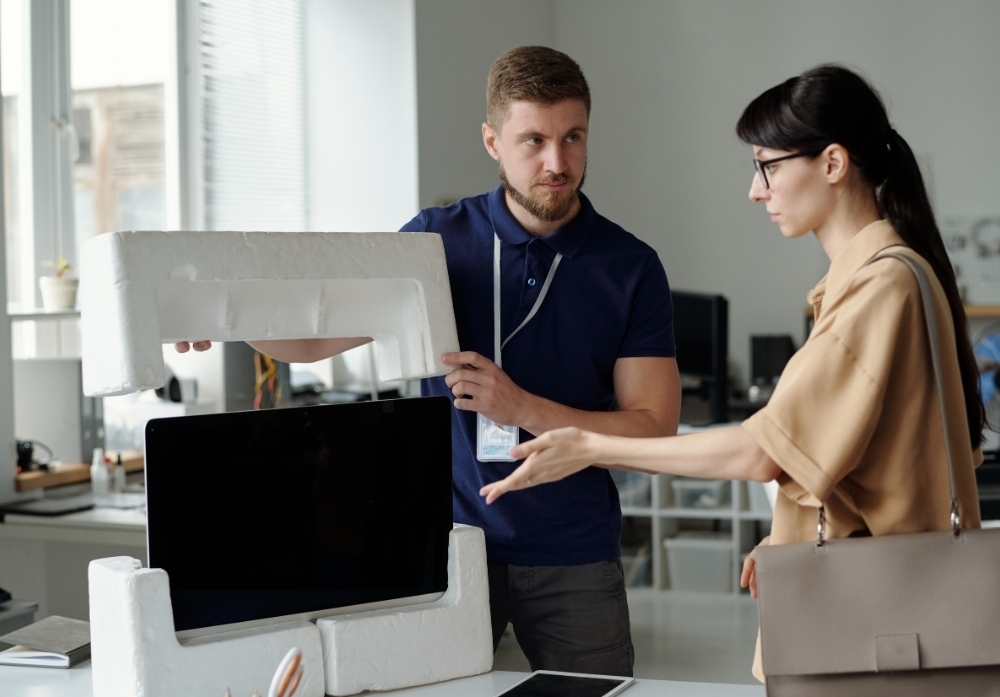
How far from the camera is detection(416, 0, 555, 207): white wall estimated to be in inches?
187

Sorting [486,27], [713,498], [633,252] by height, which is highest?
[486,27]

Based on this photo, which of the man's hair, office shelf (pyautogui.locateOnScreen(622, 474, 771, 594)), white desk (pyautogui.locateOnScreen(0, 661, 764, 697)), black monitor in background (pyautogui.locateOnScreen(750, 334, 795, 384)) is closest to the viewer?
white desk (pyautogui.locateOnScreen(0, 661, 764, 697))

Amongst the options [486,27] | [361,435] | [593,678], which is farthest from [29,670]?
[486,27]

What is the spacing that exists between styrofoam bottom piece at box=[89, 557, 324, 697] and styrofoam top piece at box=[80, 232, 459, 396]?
0.26 m

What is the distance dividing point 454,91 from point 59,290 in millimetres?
2066

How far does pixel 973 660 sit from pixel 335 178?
156 inches

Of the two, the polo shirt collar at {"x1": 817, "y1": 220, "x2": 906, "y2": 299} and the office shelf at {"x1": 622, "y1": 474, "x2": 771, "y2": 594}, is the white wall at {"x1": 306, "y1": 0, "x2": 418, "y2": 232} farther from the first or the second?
the polo shirt collar at {"x1": 817, "y1": 220, "x2": 906, "y2": 299}

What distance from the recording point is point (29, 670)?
1688 mm

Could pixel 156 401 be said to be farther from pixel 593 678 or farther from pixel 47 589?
pixel 593 678

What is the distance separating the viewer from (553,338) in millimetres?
1873

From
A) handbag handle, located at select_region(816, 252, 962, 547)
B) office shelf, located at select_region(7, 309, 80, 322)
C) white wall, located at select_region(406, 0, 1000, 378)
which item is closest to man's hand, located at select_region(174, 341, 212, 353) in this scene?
handbag handle, located at select_region(816, 252, 962, 547)

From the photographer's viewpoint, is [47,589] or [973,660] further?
[47,589]

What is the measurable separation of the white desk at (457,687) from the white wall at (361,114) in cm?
323

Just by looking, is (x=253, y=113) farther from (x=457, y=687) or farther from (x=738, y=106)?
(x=457, y=687)
